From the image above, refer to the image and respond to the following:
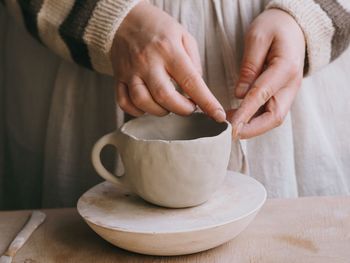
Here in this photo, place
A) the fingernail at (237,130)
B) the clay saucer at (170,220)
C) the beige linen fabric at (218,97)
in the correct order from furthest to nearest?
the beige linen fabric at (218,97) < the fingernail at (237,130) < the clay saucer at (170,220)

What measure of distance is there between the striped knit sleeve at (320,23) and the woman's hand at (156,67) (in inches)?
5.4

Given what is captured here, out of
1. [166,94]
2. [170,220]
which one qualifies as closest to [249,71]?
[166,94]

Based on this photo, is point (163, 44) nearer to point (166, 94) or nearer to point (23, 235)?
point (166, 94)

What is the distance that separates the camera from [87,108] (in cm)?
92

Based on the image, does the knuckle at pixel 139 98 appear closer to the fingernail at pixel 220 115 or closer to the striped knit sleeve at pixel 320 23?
the fingernail at pixel 220 115

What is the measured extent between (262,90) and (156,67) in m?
0.12

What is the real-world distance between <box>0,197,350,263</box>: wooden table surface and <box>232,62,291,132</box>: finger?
11 cm

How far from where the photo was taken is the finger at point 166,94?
675mm

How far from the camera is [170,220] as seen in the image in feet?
2.02

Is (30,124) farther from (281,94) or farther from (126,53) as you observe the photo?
(281,94)

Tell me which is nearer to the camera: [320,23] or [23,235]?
[23,235]

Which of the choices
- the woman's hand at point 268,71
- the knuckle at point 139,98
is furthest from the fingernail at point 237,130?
the knuckle at point 139,98

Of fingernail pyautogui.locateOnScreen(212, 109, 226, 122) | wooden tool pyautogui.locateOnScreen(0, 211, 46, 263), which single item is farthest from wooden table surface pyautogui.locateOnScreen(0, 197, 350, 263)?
fingernail pyautogui.locateOnScreen(212, 109, 226, 122)

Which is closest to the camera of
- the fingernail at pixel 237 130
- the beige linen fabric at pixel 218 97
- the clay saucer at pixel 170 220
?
the clay saucer at pixel 170 220
